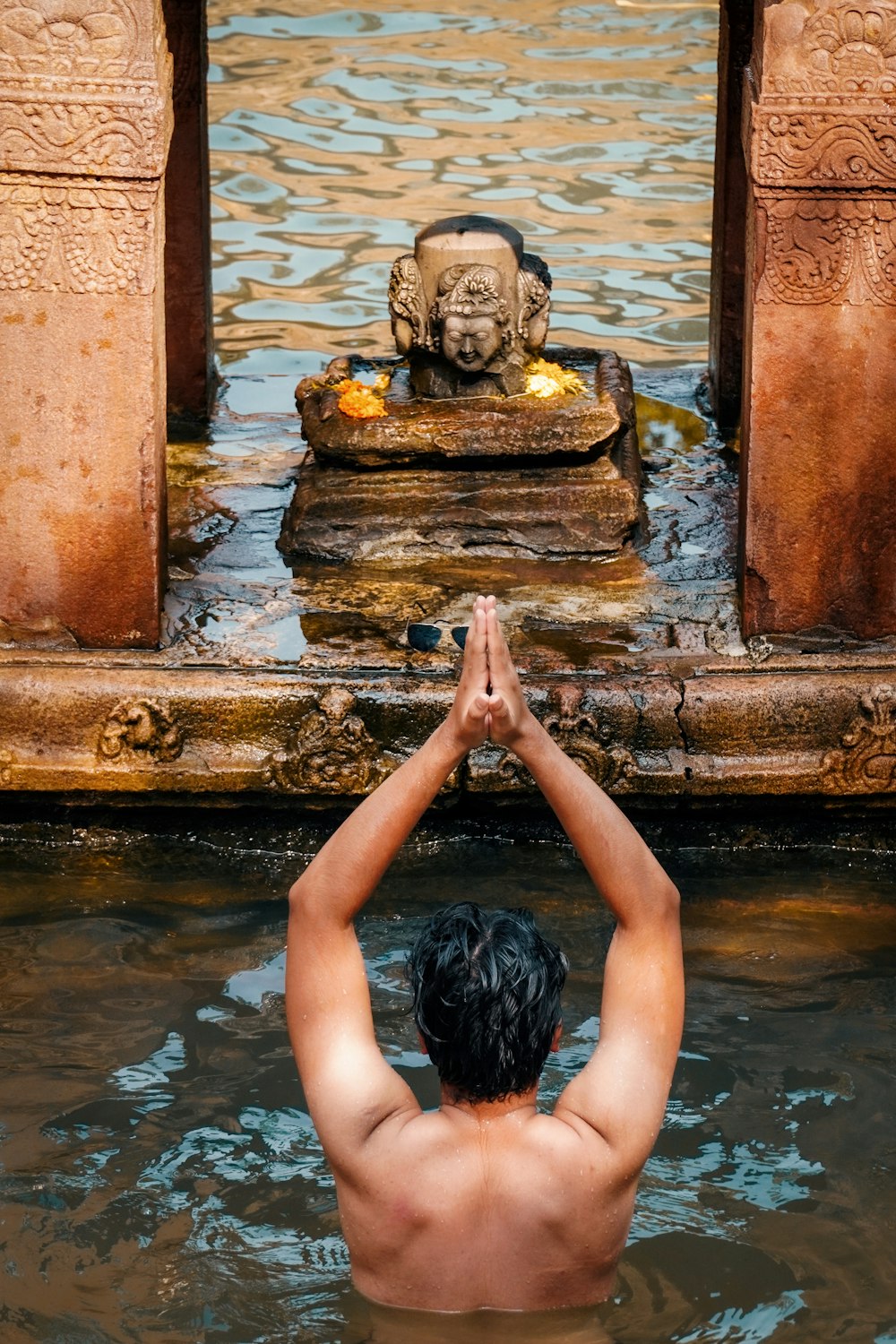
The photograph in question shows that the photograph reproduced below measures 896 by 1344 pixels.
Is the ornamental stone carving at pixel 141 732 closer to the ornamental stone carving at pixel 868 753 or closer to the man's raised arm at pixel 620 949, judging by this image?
the ornamental stone carving at pixel 868 753

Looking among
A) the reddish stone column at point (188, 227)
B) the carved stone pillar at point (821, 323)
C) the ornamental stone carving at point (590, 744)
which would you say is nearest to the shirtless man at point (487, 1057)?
the ornamental stone carving at point (590, 744)

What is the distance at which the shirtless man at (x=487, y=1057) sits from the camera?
10.9 feet

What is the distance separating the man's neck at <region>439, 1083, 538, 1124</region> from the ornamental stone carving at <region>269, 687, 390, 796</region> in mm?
2654

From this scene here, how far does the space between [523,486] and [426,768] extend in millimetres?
3997

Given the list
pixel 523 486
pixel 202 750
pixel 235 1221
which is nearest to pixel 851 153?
pixel 523 486

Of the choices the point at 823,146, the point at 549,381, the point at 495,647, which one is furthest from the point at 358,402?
the point at 495,647

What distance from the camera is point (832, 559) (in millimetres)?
6238

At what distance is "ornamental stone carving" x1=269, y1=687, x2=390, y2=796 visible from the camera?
6.04 meters

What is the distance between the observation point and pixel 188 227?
8.41 meters

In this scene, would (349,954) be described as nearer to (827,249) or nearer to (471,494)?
(827,249)

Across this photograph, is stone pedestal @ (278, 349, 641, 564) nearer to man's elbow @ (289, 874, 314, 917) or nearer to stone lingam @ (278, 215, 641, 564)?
stone lingam @ (278, 215, 641, 564)

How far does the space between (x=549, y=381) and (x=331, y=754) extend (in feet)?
7.04

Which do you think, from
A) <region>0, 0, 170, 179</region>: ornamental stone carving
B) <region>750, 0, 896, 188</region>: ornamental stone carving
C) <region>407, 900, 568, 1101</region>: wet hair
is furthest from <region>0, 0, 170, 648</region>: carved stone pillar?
<region>407, 900, 568, 1101</region>: wet hair

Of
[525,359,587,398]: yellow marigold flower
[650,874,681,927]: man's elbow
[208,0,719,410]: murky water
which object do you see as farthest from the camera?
[208,0,719,410]: murky water
